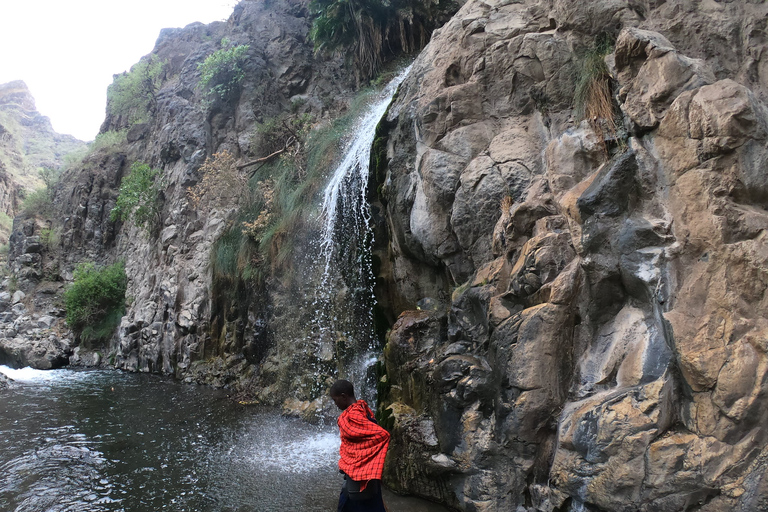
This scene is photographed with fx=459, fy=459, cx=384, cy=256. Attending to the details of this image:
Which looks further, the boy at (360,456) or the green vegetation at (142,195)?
the green vegetation at (142,195)

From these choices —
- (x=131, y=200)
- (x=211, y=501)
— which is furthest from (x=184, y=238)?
(x=211, y=501)

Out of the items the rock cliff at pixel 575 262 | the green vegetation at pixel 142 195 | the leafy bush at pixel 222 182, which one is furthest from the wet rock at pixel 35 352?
the rock cliff at pixel 575 262

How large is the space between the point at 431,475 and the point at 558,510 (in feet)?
4.12

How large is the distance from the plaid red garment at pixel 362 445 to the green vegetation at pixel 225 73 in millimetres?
14931

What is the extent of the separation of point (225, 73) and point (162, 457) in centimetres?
1350

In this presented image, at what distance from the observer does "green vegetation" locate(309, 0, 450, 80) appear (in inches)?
436

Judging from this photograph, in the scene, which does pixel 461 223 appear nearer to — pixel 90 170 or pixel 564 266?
pixel 564 266

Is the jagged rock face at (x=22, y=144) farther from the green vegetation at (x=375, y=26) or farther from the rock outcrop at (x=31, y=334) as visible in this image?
the green vegetation at (x=375, y=26)

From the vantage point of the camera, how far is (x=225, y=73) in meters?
15.7

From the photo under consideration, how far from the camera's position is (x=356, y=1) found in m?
11.2

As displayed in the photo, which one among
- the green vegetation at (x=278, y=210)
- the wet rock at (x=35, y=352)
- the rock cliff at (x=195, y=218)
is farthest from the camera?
the wet rock at (x=35, y=352)

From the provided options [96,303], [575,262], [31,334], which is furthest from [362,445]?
[31,334]

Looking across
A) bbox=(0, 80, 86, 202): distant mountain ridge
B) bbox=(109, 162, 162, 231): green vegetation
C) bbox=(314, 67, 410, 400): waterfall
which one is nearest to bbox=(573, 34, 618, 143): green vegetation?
bbox=(314, 67, 410, 400): waterfall

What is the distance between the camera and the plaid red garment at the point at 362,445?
3.04 metres
